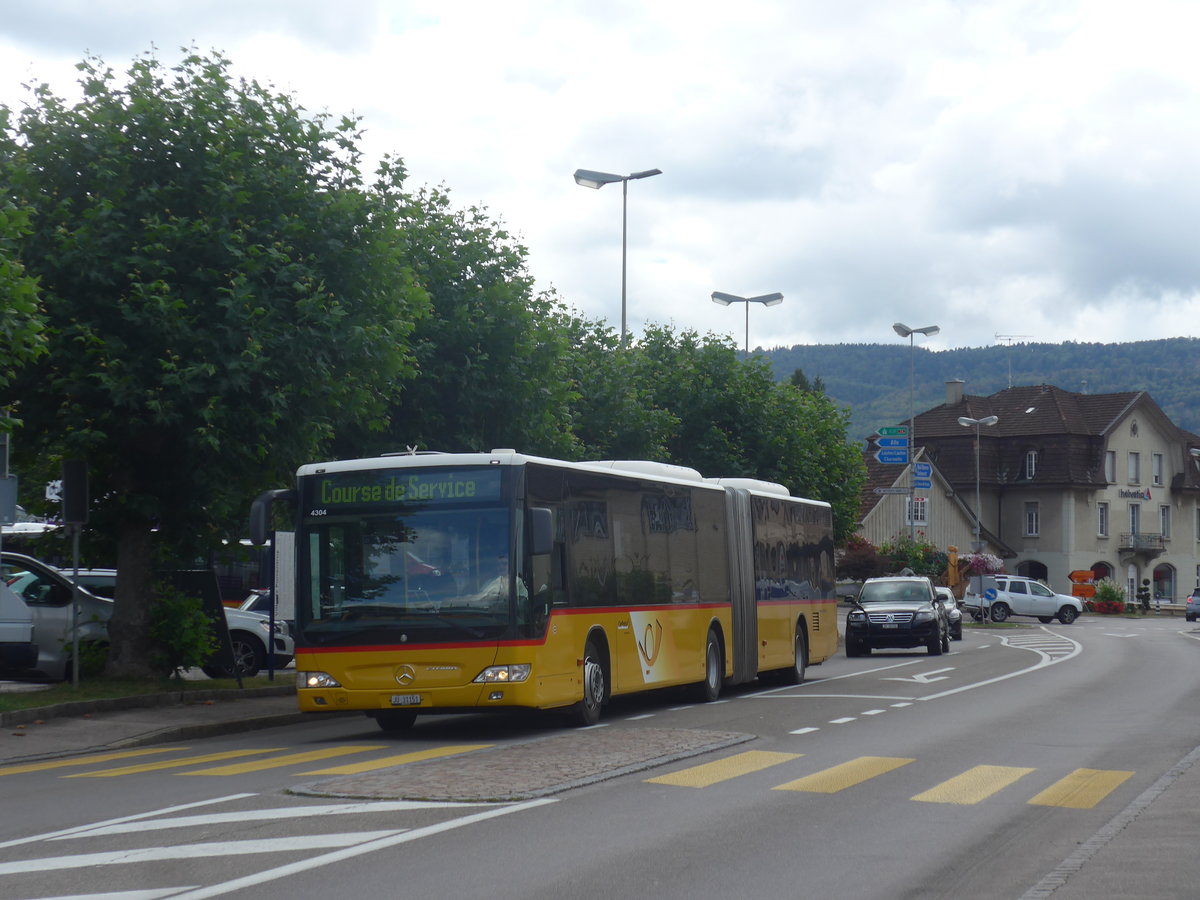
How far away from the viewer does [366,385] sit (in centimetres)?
2036

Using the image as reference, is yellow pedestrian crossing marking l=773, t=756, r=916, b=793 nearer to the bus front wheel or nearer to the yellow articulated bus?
the yellow articulated bus

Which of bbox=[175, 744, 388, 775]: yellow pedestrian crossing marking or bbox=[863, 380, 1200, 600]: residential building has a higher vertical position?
bbox=[863, 380, 1200, 600]: residential building

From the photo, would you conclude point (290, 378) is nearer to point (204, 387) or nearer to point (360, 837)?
point (204, 387)

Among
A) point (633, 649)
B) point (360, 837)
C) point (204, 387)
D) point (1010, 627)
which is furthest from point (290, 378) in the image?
point (1010, 627)

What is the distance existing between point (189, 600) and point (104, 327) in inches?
154

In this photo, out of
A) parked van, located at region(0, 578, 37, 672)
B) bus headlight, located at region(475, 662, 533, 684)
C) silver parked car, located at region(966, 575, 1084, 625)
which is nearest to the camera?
bus headlight, located at region(475, 662, 533, 684)

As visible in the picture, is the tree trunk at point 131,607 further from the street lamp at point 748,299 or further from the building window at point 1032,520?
the building window at point 1032,520

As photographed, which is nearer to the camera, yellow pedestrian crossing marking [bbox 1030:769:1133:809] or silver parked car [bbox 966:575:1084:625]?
yellow pedestrian crossing marking [bbox 1030:769:1133:809]

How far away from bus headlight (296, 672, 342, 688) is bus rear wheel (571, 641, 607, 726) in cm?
268

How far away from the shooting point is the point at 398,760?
13375 mm

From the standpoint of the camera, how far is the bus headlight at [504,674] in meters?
15.3

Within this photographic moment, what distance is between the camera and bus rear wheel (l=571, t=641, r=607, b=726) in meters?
16.9

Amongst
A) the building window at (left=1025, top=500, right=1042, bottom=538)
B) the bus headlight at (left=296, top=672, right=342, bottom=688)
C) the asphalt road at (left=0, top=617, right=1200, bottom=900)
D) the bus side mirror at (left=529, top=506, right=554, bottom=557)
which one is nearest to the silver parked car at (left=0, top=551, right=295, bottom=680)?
the asphalt road at (left=0, top=617, right=1200, bottom=900)

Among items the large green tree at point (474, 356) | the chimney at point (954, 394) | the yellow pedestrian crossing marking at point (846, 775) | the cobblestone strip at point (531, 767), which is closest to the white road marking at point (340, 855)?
the cobblestone strip at point (531, 767)
